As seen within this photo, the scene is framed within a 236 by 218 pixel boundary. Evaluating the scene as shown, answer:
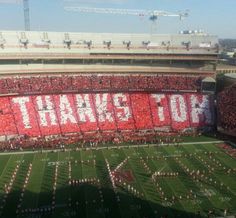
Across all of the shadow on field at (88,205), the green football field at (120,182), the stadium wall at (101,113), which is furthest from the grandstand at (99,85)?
the shadow on field at (88,205)

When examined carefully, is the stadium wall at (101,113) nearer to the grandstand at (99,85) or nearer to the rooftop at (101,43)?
the grandstand at (99,85)

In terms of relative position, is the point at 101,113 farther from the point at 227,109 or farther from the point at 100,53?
the point at 227,109

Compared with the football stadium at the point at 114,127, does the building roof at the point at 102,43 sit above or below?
above

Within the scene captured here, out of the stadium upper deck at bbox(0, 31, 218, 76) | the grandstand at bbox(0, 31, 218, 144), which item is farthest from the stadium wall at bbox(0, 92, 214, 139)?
the stadium upper deck at bbox(0, 31, 218, 76)

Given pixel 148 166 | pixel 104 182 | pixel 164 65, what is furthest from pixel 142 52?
pixel 104 182

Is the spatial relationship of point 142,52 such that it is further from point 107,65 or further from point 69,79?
point 69,79

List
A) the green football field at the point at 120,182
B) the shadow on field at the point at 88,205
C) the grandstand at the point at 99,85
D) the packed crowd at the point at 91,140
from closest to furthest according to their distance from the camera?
1. the shadow on field at the point at 88,205
2. the green football field at the point at 120,182
3. the packed crowd at the point at 91,140
4. the grandstand at the point at 99,85
